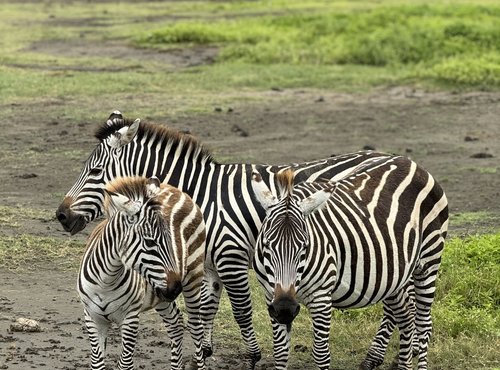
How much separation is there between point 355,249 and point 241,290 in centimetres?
89

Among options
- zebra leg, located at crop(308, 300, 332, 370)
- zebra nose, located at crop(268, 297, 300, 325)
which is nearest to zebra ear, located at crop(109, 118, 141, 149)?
zebra leg, located at crop(308, 300, 332, 370)

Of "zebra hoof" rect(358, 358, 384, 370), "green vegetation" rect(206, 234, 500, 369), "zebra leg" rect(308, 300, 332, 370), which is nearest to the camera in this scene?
"zebra leg" rect(308, 300, 332, 370)

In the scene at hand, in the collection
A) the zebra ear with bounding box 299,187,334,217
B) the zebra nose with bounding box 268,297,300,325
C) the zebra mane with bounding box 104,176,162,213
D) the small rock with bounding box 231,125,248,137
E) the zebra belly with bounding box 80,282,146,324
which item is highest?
the zebra mane with bounding box 104,176,162,213

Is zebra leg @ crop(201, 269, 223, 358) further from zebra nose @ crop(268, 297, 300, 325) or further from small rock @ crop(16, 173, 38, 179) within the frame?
small rock @ crop(16, 173, 38, 179)

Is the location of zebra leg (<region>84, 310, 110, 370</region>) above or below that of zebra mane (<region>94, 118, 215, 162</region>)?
below

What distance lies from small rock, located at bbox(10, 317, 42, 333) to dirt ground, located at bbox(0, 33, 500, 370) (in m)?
0.07

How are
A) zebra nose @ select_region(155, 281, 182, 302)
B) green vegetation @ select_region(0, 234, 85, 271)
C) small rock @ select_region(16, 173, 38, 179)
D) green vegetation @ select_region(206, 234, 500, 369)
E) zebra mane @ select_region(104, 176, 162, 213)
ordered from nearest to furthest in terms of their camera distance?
1. zebra nose @ select_region(155, 281, 182, 302)
2. zebra mane @ select_region(104, 176, 162, 213)
3. green vegetation @ select_region(206, 234, 500, 369)
4. green vegetation @ select_region(0, 234, 85, 271)
5. small rock @ select_region(16, 173, 38, 179)

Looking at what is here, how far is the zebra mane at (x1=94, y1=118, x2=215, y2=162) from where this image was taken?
27.3ft

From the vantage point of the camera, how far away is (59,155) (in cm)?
1477

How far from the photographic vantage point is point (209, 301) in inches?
325

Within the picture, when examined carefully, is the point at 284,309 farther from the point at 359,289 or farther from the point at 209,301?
the point at 209,301

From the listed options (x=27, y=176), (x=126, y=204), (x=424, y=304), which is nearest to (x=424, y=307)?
(x=424, y=304)

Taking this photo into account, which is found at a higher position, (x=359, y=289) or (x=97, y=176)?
(x=97, y=176)

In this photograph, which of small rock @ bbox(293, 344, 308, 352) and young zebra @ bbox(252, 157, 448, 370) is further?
small rock @ bbox(293, 344, 308, 352)
